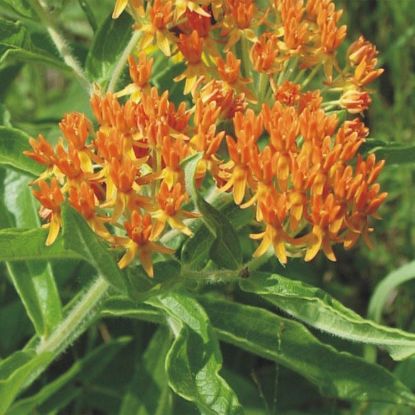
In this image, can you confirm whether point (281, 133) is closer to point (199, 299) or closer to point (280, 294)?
point (280, 294)

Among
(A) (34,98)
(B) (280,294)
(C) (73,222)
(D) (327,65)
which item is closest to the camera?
(C) (73,222)

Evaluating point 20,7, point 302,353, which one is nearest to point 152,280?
point 302,353

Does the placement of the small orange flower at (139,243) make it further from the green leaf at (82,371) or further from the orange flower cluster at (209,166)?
the green leaf at (82,371)

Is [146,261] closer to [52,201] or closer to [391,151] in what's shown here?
[52,201]

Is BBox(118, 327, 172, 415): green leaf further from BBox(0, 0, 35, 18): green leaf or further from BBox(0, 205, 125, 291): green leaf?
BBox(0, 0, 35, 18): green leaf

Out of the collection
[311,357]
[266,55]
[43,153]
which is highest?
[43,153]

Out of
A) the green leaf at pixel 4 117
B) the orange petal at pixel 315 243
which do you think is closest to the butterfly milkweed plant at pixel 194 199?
the orange petal at pixel 315 243

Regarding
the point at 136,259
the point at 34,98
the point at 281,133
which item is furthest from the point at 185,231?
the point at 34,98
